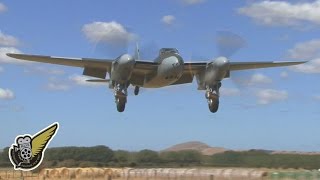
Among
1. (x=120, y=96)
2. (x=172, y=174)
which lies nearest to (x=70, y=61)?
(x=120, y=96)

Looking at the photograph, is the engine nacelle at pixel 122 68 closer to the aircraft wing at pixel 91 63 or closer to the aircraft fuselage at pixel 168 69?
the aircraft wing at pixel 91 63

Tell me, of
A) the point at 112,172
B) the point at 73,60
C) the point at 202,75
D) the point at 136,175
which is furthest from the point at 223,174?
the point at 73,60

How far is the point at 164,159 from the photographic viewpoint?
→ 51.5 metres

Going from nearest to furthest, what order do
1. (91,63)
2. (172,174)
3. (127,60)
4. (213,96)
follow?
(172,174)
(127,60)
(213,96)
(91,63)

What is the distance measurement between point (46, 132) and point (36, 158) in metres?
1.05

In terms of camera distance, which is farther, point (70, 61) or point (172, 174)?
point (70, 61)

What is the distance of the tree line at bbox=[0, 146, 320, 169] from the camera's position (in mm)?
48625

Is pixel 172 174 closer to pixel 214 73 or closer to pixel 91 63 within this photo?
pixel 214 73

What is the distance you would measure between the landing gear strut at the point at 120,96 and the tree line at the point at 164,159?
6.00 meters

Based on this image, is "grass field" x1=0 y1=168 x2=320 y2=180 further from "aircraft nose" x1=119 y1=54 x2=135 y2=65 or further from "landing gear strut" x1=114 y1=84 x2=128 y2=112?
"aircraft nose" x1=119 y1=54 x2=135 y2=65

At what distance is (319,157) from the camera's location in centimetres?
5175

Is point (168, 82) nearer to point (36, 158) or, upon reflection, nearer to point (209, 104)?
point (209, 104)

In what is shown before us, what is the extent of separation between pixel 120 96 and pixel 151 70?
391 cm

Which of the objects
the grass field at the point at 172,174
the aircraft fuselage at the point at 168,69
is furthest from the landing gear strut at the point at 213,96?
the grass field at the point at 172,174
